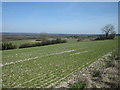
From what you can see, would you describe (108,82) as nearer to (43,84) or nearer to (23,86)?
(43,84)

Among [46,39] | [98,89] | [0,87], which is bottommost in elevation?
[0,87]

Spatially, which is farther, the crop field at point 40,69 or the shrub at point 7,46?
the shrub at point 7,46

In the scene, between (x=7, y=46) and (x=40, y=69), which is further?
(x=7, y=46)

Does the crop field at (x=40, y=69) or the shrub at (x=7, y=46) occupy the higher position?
the shrub at (x=7, y=46)

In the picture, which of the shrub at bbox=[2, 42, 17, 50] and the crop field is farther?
the shrub at bbox=[2, 42, 17, 50]

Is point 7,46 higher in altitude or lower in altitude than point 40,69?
higher

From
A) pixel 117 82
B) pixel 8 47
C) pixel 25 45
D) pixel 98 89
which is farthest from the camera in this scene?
pixel 25 45

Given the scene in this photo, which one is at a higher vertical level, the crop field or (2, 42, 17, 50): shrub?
(2, 42, 17, 50): shrub

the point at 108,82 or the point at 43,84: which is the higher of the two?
the point at 108,82

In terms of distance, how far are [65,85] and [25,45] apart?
81.8ft

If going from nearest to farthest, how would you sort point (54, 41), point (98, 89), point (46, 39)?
point (98, 89)
point (46, 39)
point (54, 41)

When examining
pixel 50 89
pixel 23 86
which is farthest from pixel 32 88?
pixel 50 89

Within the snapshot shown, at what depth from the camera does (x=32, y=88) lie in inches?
144

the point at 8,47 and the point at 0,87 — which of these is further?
the point at 8,47
